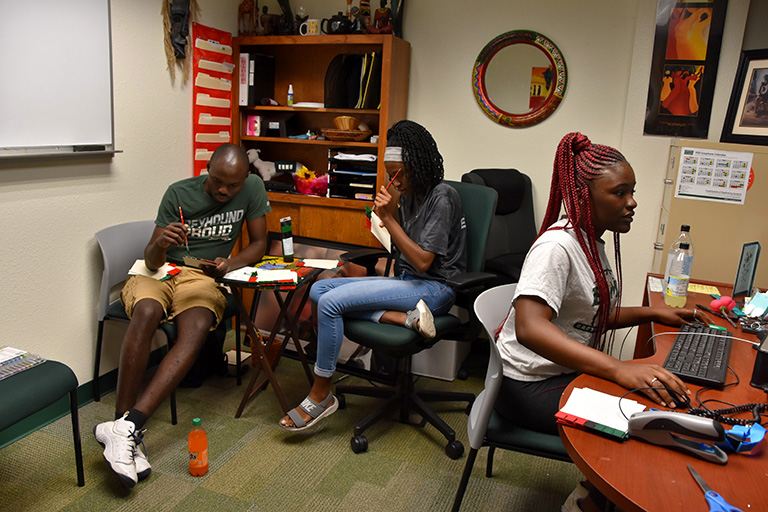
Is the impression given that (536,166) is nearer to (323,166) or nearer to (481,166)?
(481,166)

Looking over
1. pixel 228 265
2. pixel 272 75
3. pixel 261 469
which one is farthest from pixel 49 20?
pixel 261 469

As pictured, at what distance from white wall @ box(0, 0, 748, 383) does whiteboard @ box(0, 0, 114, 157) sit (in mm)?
92

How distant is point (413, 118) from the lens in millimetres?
3559

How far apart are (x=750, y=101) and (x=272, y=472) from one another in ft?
8.79

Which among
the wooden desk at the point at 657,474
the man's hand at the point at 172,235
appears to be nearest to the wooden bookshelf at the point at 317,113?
the man's hand at the point at 172,235

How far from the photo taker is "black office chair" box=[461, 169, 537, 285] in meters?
3.14

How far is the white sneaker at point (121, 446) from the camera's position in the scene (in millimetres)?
1997

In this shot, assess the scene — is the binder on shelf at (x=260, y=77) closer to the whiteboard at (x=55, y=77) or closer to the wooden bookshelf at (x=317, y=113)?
the wooden bookshelf at (x=317, y=113)

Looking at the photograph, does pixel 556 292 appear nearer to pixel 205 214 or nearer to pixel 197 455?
pixel 197 455

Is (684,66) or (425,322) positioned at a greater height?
(684,66)

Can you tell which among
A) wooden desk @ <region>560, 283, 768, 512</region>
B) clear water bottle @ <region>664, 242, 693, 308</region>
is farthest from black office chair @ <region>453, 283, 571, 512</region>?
clear water bottle @ <region>664, 242, 693, 308</region>

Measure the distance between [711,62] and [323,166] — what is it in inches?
87.6

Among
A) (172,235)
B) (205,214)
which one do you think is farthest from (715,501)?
(205,214)

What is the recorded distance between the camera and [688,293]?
2.25m
